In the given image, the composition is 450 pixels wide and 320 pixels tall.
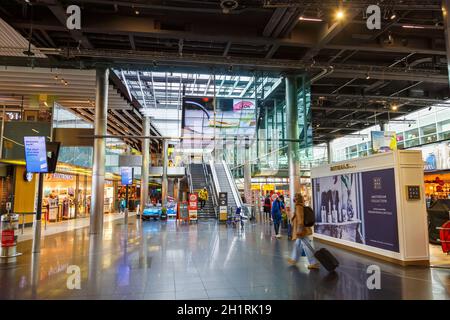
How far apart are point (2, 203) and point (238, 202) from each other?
470 inches

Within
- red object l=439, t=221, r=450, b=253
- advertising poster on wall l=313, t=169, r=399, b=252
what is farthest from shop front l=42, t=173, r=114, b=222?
red object l=439, t=221, r=450, b=253

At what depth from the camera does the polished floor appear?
470 cm

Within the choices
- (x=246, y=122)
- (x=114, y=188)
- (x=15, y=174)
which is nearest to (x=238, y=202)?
(x=246, y=122)

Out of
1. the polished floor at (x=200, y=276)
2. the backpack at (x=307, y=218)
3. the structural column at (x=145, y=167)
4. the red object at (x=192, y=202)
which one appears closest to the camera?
the polished floor at (x=200, y=276)

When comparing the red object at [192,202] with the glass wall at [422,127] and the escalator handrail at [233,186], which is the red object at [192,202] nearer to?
the escalator handrail at [233,186]

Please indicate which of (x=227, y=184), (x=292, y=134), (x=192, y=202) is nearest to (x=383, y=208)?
(x=292, y=134)

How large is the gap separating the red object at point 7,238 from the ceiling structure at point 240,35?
6142mm

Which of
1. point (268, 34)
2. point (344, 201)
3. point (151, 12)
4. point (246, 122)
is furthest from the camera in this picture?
point (246, 122)

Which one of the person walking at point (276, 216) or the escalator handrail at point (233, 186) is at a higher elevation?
the escalator handrail at point (233, 186)

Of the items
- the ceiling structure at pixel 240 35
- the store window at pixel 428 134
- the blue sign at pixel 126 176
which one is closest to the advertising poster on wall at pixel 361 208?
the ceiling structure at pixel 240 35

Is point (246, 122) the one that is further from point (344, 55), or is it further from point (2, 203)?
point (2, 203)

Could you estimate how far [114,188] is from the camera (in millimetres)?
29234

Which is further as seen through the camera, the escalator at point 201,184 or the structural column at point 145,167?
the structural column at point 145,167

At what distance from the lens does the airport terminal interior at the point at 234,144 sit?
5887mm
